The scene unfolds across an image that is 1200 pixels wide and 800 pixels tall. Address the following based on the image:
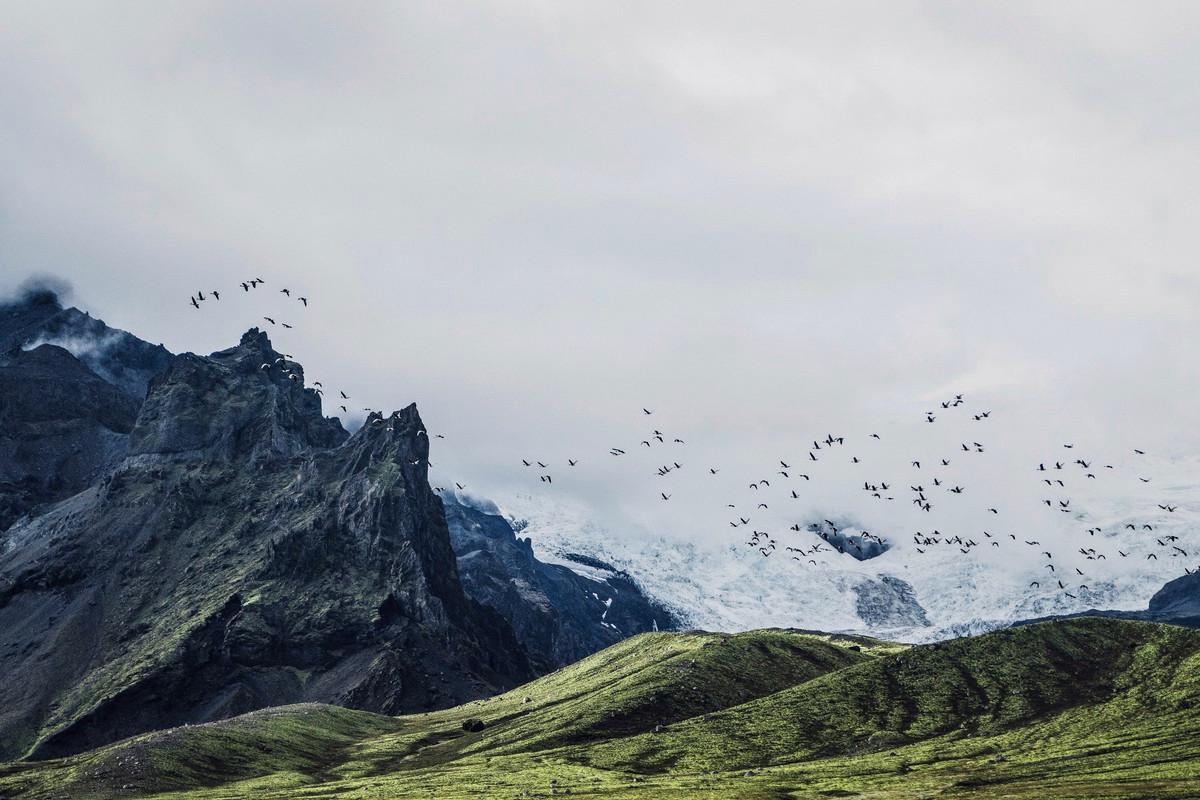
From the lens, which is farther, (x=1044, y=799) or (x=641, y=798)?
(x=641, y=798)

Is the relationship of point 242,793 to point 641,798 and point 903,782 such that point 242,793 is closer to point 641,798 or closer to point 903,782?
point 641,798

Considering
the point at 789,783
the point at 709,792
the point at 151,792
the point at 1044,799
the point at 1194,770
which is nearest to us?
the point at 1044,799

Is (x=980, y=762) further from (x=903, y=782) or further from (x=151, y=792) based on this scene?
(x=151, y=792)

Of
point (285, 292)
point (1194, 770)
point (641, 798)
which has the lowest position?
point (1194, 770)

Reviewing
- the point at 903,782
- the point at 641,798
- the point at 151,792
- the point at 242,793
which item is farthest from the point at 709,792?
the point at 151,792

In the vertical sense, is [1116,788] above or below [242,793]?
below

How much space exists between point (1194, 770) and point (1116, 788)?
17.5 meters

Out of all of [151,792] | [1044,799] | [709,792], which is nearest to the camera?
[1044,799]

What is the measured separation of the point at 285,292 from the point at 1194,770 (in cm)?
15567

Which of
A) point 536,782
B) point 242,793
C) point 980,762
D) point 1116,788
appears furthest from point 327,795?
point 1116,788

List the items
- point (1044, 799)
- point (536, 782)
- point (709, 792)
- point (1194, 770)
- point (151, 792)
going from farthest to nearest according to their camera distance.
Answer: point (151, 792) → point (536, 782) → point (709, 792) → point (1194, 770) → point (1044, 799)

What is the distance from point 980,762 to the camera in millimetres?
184875

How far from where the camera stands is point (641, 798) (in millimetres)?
156125

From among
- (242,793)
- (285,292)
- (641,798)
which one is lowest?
(641,798)
